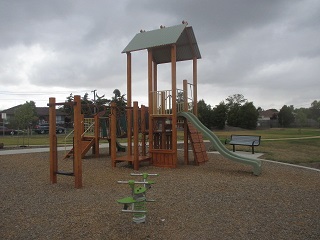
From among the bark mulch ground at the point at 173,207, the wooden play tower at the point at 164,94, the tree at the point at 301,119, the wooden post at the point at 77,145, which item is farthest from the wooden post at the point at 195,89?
the tree at the point at 301,119

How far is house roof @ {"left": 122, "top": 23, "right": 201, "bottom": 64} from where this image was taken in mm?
10594

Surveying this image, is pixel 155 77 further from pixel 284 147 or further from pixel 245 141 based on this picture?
pixel 284 147

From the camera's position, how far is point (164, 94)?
10.6 meters

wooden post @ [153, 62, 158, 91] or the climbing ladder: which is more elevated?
wooden post @ [153, 62, 158, 91]

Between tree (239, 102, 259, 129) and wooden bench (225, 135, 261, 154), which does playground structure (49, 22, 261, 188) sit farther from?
tree (239, 102, 259, 129)

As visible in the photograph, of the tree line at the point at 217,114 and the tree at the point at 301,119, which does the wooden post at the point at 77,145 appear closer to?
the tree line at the point at 217,114

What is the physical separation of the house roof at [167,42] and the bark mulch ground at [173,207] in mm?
4593

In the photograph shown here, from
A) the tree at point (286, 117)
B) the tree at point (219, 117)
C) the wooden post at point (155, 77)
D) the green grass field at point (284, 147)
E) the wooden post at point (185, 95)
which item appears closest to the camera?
the wooden post at point (185, 95)

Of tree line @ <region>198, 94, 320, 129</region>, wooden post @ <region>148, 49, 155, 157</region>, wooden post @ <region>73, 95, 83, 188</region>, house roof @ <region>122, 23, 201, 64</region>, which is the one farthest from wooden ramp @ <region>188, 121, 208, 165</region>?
tree line @ <region>198, 94, 320, 129</region>

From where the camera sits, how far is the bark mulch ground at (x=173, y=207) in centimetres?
430

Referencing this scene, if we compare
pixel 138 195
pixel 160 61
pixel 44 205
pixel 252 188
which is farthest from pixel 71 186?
pixel 160 61

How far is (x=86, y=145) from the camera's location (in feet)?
43.6

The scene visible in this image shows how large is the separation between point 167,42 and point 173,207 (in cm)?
647

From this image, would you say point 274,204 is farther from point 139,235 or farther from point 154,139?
point 154,139
